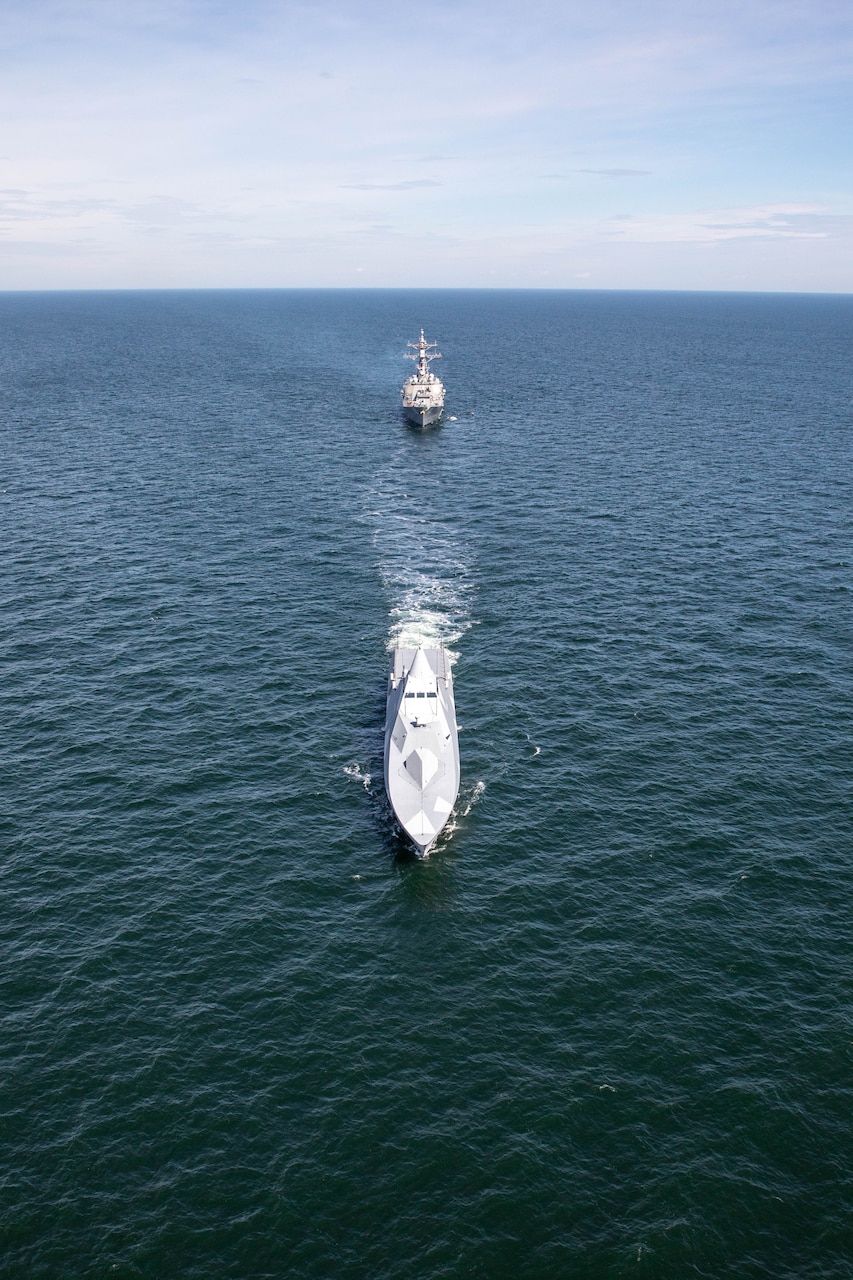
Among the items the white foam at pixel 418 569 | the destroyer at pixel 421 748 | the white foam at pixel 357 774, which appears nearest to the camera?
the destroyer at pixel 421 748

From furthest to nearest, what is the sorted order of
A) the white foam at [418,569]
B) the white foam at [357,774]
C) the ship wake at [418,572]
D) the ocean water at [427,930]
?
the white foam at [418,569]
the ship wake at [418,572]
the white foam at [357,774]
the ocean water at [427,930]

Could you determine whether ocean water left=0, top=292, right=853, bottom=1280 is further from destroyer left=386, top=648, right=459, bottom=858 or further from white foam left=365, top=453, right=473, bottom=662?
destroyer left=386, top=648, right=459, bottom=858

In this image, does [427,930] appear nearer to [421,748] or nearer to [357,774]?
[421,748]

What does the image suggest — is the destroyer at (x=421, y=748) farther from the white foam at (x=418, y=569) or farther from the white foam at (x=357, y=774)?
the white foam at (x=418, y=569)

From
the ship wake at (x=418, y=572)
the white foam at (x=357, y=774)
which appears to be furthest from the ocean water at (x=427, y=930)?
the ship wake at (x=418, y=572)

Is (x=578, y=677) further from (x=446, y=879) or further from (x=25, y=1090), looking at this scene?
(x=25, y=1090)

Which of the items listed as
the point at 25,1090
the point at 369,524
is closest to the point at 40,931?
the point at 25,1090
